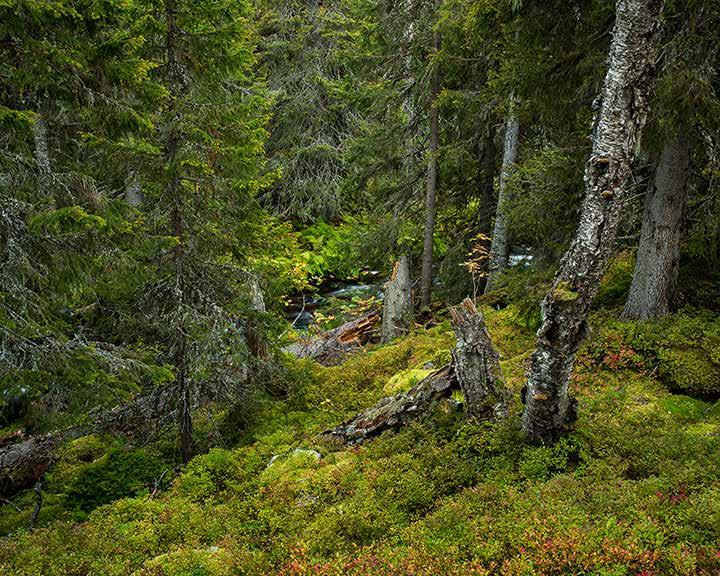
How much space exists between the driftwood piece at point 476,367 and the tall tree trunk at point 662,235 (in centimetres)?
342

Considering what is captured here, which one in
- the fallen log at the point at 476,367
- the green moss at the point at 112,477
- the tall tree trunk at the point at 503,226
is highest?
the tall tree trunk at the point at 503,226

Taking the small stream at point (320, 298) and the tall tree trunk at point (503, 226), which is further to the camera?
the small stream at point (320, 298)

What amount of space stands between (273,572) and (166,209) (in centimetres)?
480

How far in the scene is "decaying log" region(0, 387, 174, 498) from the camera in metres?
7.66

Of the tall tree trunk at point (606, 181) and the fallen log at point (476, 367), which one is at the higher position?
the tall tree trunk at point (606, 181)

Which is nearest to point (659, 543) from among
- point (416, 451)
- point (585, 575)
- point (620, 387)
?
point (585, 575)

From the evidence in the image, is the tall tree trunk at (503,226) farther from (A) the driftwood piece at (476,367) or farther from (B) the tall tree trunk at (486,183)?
(A) the driftwood piece at (476,367)

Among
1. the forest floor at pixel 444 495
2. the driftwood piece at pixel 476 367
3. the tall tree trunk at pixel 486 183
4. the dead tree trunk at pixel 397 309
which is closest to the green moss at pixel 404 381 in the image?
the forest floor at pixel 444 495

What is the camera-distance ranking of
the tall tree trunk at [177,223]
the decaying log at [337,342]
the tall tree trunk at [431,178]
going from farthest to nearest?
1. the tall tree trunk at [431,178]
2. the decaying log at [337,342]
3. the tall tree trunk at [177,223]

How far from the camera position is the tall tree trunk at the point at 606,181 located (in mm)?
4191

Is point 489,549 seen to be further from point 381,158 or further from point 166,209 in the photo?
point 381,158

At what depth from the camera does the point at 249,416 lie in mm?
8648

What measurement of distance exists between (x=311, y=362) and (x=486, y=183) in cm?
728

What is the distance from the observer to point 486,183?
1381 cm
